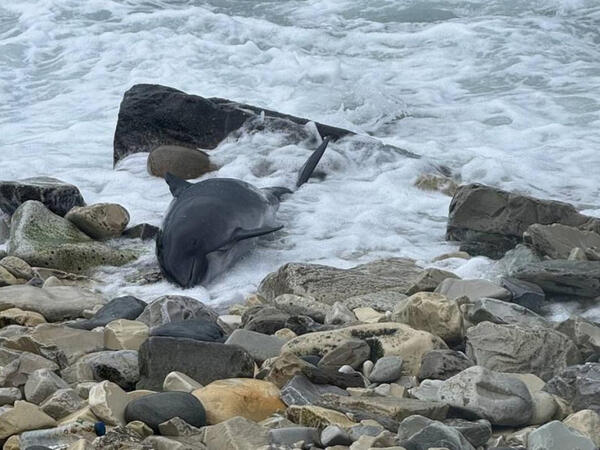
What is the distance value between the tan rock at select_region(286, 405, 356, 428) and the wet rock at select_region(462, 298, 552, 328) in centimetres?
135

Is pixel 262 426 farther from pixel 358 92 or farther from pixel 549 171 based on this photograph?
pixel 358 92

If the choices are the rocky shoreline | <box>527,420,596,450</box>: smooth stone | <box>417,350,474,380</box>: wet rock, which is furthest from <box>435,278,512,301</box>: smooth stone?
<box>527,420,596,450</box>: smooth stone

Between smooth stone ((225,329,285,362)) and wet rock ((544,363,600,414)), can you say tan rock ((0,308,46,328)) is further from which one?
wet rock ((544,363,600,414))

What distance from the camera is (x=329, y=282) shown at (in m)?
5.82

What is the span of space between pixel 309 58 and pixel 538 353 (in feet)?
26.5

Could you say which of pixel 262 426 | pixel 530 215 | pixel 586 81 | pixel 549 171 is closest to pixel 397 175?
pixel 549 171

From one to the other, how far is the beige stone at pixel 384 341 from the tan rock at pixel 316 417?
68cm

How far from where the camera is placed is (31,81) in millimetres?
11820

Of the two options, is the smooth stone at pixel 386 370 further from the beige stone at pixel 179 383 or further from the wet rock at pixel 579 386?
the beige stone at pixel 179 383

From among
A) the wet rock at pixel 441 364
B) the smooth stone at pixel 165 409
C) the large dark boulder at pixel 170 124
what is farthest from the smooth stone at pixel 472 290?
the large dark boulder at pixel 170 124

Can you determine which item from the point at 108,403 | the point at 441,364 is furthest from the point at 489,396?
the point at 108,403

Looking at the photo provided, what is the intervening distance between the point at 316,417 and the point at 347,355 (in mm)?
792

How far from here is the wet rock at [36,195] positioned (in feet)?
23.4

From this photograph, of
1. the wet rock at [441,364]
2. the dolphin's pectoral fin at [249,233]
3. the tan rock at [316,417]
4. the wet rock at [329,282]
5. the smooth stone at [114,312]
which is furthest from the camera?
the dolphin's pectoral fin at [249,233]
